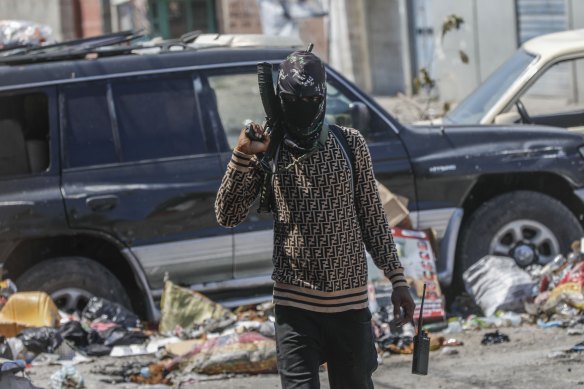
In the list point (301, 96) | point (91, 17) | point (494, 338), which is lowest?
point (494, 338)

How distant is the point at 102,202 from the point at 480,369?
2.60 meters

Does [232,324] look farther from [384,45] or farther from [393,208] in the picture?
[384,45]

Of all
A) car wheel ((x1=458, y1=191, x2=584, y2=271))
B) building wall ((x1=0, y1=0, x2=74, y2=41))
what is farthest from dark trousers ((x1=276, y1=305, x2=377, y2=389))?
building wall ((x1=0, y1=0, x2=74, y2=41))

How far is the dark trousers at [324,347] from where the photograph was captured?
445cm

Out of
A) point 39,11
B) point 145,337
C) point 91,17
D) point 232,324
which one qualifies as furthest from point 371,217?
point 39,11

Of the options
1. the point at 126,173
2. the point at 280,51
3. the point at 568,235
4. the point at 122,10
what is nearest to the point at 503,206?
the point at 568,235

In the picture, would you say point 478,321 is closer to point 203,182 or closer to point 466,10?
point 203,182

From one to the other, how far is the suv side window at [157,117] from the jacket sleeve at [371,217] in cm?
352

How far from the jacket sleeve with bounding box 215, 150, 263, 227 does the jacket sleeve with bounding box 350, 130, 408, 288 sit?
0.38 meters

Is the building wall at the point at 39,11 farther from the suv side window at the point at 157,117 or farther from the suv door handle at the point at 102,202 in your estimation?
the suv door handle at the point at 102,202

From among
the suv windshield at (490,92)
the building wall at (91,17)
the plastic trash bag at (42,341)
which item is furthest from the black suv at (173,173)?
the building wall at (91,17)

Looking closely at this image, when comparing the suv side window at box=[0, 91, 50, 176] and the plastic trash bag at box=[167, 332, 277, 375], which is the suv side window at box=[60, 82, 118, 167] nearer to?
the suv side window at box=[0, 91, 50, 176]

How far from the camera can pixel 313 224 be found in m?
4.48

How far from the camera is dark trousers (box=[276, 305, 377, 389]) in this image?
4.45m
